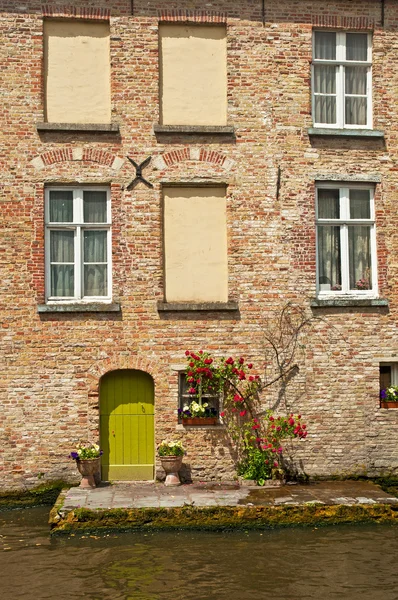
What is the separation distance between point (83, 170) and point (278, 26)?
4356mm

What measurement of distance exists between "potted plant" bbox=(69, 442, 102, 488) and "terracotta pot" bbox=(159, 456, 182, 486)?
108cm

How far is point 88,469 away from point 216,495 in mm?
2226

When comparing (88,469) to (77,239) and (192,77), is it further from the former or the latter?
(192,77)

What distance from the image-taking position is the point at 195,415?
48.3 feet

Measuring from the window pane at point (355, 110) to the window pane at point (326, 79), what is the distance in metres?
0.36

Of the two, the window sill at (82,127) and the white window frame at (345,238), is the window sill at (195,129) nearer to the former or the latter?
the window sill at (82,127)

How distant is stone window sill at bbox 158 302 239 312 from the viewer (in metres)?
14.8

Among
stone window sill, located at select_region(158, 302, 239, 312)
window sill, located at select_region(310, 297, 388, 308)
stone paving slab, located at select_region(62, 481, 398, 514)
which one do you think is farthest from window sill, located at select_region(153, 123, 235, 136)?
stone paving slab, located at select_region(62, 481, 398, 514)

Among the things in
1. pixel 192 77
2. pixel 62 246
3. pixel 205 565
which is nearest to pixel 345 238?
pixel 192 77

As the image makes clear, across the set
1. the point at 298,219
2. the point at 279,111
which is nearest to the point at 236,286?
the point at 298,219

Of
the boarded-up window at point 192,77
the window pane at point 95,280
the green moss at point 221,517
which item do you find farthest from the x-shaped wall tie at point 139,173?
the green moss at point 221,517

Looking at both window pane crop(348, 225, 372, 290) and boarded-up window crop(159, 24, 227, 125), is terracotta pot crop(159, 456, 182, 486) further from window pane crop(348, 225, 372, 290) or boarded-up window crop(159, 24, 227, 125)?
boarded-up window crop(159, 24, 227, 125)

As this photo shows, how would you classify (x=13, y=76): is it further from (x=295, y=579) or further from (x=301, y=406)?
(x=295, y=579)

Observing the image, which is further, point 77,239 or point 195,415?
point 77,239
